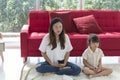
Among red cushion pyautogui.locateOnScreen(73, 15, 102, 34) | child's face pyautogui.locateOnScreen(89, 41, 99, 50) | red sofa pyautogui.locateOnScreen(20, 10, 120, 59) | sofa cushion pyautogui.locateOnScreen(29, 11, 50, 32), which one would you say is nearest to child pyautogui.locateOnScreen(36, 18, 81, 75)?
child's face pyautogui.locateOnScreen(89, 41, 99, 50)

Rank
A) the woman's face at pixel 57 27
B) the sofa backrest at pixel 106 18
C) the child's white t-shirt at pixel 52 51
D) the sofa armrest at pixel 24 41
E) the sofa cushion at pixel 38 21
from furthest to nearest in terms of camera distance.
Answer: the sofa backrest at pixel 106 18 < the sofa cushion at pixel 38 21 < the sofa armrest at pixel 24 41 < the child's white t-shirt at pixel 52 51 < the woman's face at pixel 57 27

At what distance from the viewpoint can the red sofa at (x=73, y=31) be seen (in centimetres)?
372

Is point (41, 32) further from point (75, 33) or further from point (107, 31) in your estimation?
point (107, 31)

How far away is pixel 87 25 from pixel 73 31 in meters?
0.27

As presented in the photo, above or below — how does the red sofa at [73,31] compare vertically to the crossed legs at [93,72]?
above

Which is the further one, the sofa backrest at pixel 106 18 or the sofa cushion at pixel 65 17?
the sofa backrest at pixel 106 18

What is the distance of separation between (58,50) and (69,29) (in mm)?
1021

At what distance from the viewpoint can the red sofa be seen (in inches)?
146

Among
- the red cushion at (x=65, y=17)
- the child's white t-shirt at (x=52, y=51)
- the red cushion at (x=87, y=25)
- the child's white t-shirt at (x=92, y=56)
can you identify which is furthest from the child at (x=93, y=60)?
the red cushion at (x=65, y=17)

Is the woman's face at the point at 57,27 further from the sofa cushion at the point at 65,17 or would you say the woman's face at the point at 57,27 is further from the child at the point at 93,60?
the sofa cushion at the point at 65,17

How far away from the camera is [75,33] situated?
413 cm

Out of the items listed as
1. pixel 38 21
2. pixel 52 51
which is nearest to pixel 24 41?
pixel 52 51

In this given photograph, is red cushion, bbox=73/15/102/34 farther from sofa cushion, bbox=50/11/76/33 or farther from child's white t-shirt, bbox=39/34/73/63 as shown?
child's white t-shirt, bbox=39/34/73/63

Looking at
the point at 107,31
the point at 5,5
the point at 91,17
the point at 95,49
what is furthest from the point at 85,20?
the point at 5,5
